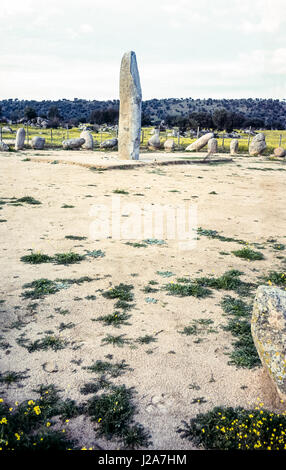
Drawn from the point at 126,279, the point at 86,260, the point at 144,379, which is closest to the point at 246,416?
the point at 144,379

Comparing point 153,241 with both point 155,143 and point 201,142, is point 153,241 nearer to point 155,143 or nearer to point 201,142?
point 201,142

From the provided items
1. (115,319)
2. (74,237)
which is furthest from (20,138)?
(115,319)

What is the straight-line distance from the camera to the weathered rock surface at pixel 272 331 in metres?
3.02

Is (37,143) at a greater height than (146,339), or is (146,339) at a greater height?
(37,143)

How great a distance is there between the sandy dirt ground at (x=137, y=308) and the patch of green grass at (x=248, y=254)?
0.13 metres

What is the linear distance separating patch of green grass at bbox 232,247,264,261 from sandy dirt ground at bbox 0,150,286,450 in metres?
0.13

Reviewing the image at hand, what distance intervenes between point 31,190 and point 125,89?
9.09m

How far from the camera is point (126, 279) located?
17.8 ft

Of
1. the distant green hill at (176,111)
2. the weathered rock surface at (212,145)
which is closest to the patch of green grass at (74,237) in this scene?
the weathered rock surface at (212,145)

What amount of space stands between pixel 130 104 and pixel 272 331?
54.6ft

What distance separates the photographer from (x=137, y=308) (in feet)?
15.1

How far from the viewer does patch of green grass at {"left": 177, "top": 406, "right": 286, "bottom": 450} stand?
2.68 metres

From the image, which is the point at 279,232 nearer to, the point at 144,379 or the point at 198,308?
the point at 198,308

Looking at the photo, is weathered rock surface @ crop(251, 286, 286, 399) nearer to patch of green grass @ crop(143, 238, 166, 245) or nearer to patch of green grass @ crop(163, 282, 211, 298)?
patch of green grass @ crop(163, 282, 211, 298)
